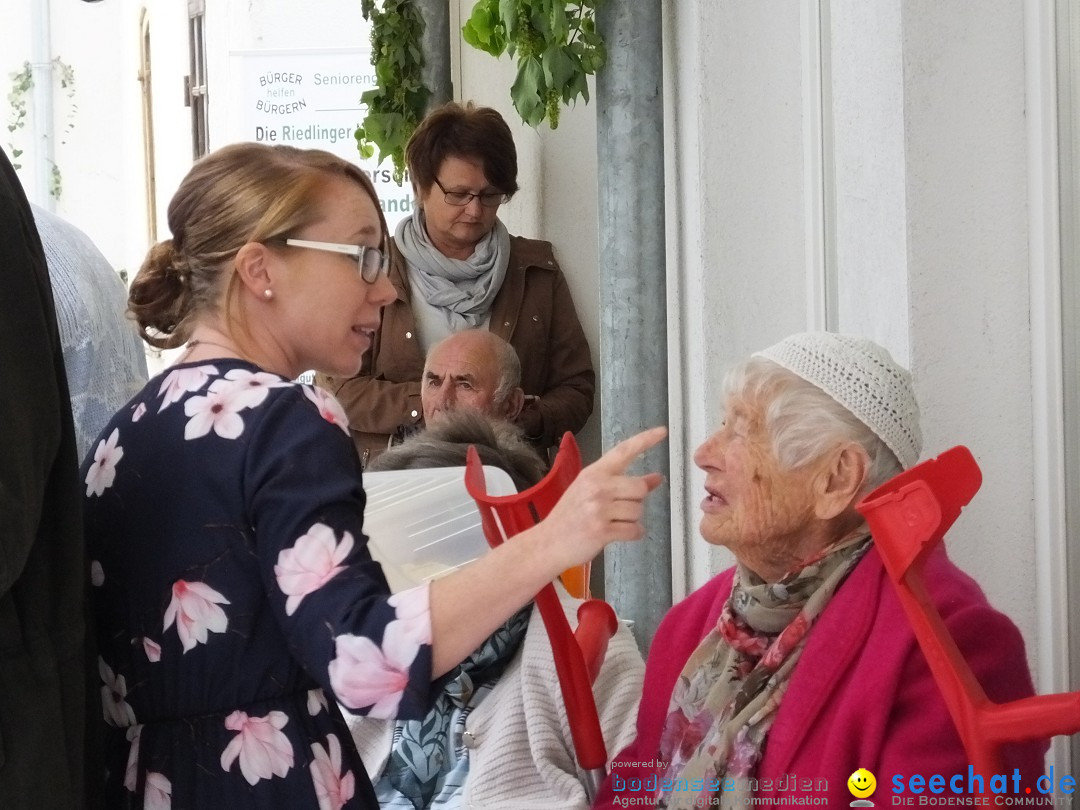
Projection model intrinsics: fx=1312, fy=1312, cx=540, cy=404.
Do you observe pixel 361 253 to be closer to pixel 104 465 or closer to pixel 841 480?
pixel 104 465

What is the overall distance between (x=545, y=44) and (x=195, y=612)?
2.24 meters

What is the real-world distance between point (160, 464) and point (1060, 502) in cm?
152

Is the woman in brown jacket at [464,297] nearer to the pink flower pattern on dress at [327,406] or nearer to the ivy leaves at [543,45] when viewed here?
the ivy leaves at [543,45]

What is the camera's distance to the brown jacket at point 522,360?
142 inches

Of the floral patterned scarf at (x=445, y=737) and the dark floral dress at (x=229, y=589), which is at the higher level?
the dark floral dress at (x=229, y=589)

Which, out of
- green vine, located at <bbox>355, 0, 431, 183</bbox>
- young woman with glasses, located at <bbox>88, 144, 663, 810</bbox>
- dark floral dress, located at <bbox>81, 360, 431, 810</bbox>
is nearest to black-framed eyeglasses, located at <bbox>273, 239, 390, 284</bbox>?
young woman with glasses, located at <bbox>88, 144, 663, 810</bbox>

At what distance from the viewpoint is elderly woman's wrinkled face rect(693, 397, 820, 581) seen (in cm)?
199

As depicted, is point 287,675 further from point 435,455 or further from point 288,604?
point 435,455

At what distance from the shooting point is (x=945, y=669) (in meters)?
1.44

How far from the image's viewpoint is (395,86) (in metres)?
4.48

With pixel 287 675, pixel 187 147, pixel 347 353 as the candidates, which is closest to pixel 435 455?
pixel 347 353

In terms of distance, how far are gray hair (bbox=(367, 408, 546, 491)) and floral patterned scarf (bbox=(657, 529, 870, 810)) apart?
615 millimetres

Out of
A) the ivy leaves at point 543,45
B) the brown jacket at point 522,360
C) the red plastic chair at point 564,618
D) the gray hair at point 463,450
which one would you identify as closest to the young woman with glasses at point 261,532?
the red plastic chair at point 564,618

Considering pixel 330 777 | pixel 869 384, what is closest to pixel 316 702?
pixel 330 777
